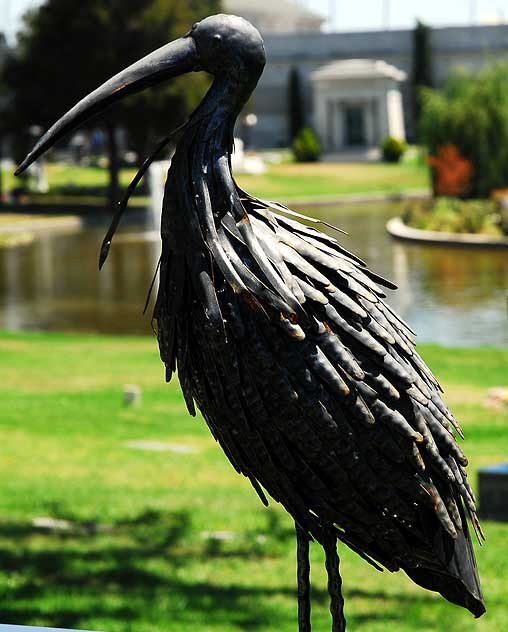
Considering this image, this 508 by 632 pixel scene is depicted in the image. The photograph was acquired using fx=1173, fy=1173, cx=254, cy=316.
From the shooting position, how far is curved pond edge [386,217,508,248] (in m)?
24.3

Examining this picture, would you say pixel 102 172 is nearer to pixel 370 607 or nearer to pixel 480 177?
pixel 480 177

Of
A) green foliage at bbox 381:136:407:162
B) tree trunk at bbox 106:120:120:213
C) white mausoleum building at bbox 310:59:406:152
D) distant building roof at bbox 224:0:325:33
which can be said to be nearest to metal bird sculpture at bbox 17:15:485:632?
tree trunk at bbox 106:120:120:213

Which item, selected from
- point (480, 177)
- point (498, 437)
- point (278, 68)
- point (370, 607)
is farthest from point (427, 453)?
point (278, 68)

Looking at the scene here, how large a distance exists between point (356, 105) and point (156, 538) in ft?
172

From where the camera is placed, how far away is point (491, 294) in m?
17.9

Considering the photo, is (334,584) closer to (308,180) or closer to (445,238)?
(445,238)

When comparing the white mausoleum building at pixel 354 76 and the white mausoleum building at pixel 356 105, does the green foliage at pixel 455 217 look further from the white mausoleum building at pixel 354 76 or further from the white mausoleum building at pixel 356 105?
the white mausoleum building at pixel 356 105

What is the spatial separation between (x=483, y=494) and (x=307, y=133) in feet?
142

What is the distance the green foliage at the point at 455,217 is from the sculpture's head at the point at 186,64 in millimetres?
22997

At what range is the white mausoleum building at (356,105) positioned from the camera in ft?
184

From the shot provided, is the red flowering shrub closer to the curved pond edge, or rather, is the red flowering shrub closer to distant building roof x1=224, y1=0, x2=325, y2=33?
the curved pond edge

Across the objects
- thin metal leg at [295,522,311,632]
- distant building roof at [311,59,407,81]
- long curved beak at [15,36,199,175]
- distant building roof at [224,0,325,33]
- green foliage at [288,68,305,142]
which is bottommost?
thin metal leg at [295,522,311,632]

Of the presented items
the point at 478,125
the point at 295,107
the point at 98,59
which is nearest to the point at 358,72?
the point at 295,107

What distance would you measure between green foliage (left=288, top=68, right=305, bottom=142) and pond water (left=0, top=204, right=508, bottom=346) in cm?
2995
